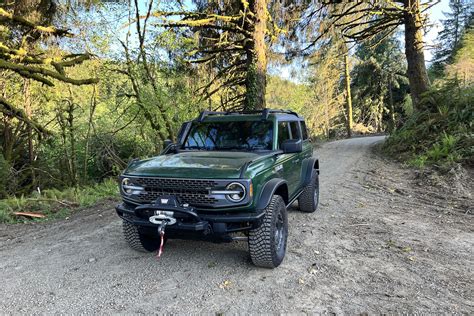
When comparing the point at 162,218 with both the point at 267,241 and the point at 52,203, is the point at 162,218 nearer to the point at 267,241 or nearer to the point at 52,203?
the point at 267,241

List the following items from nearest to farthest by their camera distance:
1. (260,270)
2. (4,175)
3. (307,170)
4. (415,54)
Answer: (260,270) < (307,170) < (4,175) < (415,54)

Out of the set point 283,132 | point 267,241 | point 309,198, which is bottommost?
point 309,198

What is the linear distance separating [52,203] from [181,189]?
5.17 meters

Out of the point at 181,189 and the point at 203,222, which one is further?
the point at 181,189

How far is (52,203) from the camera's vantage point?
7.49 metres

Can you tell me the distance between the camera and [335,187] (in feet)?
28.3

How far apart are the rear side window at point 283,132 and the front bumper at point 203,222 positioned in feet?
5.13

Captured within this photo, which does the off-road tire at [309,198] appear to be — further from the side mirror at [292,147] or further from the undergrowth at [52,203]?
the undergrowth at [52,203]

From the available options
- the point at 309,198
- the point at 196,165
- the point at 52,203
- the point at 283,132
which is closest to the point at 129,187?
the point at 196,165

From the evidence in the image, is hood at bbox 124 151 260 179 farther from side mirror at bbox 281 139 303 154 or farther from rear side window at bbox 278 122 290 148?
rear side window at bbox 278 122 290 148

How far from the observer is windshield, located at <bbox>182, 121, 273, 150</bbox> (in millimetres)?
A: 4797

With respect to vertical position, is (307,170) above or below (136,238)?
above

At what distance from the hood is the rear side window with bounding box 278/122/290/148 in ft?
2.23

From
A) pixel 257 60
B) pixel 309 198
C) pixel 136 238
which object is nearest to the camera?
pixel 136 238
